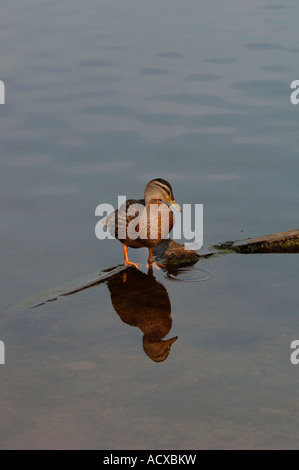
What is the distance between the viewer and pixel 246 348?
533cm

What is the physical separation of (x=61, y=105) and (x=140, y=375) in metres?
7.68

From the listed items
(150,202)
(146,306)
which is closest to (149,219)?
(150,202)

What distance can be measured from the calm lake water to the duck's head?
2.15ft

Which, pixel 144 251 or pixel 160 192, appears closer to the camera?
pixel 160 192

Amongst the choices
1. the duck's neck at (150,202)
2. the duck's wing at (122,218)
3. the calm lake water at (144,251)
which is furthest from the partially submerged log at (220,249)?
the duck's neck at (150,202)

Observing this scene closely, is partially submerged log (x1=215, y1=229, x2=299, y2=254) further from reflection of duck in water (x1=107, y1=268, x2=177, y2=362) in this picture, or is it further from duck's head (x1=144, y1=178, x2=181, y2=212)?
reflection of duck in water (x1=107, y1=268, x2=177, y2=362)

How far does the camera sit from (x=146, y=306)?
626 cm

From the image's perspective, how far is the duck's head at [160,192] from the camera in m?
7.03

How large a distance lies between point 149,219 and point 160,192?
275 millimetres

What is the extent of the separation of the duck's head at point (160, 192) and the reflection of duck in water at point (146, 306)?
27.4 inches

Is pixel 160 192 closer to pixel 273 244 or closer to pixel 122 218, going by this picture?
pixel 122 218

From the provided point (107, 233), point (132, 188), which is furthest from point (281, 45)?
point (107, 233)

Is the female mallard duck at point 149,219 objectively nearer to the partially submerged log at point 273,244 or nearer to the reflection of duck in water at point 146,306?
the reflection of duck in water at point 146,306
